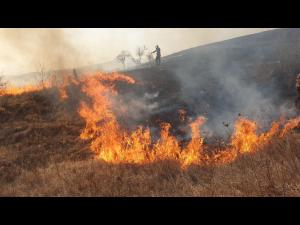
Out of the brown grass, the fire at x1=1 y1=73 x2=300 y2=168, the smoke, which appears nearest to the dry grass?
the brown grass

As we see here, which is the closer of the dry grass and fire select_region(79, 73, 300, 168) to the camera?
the dry grass

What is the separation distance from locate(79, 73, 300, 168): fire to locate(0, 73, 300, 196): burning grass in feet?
0.16

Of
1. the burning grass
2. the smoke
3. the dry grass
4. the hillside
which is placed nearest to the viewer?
the dry grass

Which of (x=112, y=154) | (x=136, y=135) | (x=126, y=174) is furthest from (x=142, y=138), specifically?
(x=126, y=174)

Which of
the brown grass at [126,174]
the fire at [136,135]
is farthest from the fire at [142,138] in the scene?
the brown grass at [126,174]

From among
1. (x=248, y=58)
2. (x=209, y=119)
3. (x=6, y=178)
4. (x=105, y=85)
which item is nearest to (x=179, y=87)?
(x=105, y=85)

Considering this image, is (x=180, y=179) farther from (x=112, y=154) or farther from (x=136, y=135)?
(x=136, y=135)

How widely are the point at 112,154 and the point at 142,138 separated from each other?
3850 millimetres

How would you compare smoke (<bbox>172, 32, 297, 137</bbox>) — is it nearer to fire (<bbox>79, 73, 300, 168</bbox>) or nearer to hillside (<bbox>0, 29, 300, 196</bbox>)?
hillside (<bbox>0, 29, 300, 196</bbox>)

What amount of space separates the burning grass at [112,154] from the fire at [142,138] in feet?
0.16

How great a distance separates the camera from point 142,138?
16453mm

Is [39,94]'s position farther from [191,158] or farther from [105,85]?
[191,158]

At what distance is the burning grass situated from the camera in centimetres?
734
